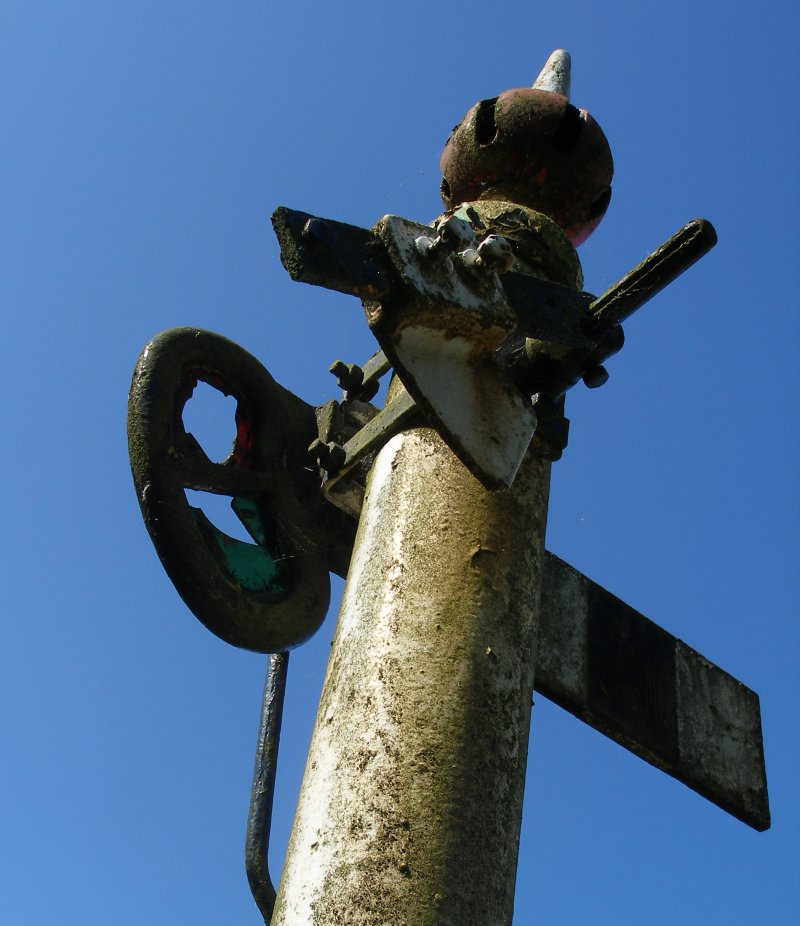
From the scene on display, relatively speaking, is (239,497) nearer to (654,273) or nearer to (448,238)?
(448,238)

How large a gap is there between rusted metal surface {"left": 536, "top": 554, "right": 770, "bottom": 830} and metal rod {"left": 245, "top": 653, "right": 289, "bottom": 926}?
2.74 ft

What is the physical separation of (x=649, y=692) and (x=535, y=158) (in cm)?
179

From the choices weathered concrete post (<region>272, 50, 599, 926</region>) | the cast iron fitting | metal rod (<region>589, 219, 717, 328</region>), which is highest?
the cast iron fitting

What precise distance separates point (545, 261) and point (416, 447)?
0.86 meters

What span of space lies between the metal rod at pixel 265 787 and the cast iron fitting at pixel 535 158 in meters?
1.70

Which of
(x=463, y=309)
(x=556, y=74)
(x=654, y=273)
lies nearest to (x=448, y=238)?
(x=463, y=309)

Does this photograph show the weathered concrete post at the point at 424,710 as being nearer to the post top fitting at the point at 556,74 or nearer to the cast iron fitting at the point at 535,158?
the cast iron fitting at the point at 535,158

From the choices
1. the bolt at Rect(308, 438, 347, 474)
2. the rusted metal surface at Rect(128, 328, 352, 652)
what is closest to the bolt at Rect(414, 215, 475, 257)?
the bolt at Rect(308, 438, 347, 474)

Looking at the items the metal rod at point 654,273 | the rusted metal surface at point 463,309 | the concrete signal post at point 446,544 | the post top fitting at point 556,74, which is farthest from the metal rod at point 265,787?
the post top fitting at point 556,74

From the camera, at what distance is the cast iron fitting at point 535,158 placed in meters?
3.90

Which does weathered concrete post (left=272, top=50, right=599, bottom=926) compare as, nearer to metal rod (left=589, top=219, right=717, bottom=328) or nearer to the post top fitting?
metal rod (left=589, top=219, right=717, bottom=328)

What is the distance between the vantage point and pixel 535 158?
12.8 feet

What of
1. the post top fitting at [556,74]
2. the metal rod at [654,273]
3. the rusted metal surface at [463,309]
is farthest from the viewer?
the post top fitting at [556,74]

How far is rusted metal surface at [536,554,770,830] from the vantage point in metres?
3.48
